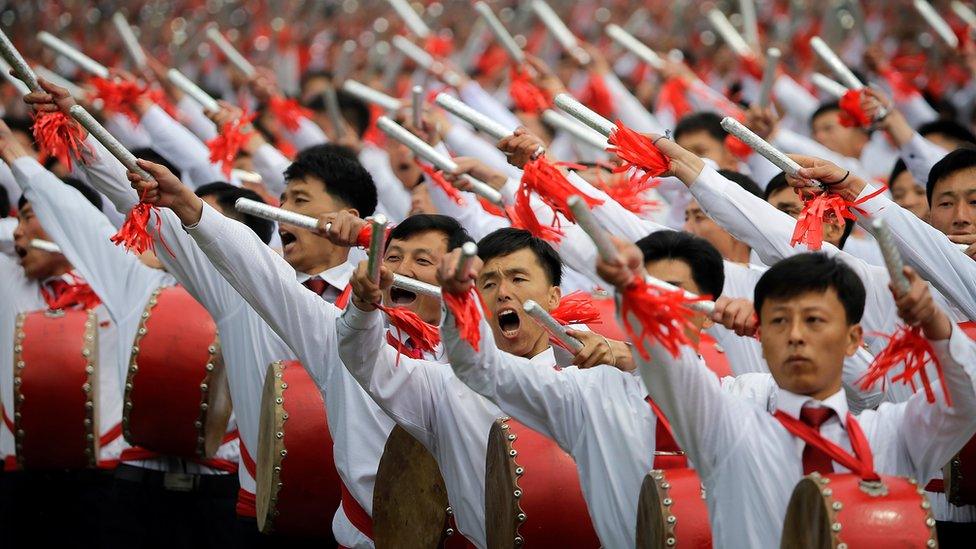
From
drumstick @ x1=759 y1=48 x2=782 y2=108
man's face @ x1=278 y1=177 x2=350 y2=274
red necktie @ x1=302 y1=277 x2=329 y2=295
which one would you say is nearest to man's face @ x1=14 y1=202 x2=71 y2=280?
man's face @ x1=278 y1=177 x2=350 y2=274

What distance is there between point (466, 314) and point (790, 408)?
89cm

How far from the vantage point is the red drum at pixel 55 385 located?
6.75m

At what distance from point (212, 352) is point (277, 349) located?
523 millimetres

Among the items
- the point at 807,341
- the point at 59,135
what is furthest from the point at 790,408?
the point at 59,135

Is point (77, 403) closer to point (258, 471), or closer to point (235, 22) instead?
point (258, 471)

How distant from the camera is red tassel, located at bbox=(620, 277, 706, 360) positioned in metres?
3.82

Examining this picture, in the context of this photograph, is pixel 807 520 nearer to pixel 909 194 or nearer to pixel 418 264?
pixel 418 264

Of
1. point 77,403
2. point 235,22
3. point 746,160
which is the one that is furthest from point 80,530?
point 235,22

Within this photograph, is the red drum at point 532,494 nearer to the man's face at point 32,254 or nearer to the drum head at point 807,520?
the drum head at point 807,520

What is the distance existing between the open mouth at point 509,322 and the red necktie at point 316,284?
0.87m

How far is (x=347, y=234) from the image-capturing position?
467cm

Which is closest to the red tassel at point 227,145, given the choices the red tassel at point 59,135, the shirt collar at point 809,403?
the red tassel at point 59,135

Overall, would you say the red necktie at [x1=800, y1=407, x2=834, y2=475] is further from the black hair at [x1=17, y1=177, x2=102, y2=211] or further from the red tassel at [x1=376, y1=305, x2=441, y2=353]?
the black hair at [x1=17, y1=177, x2=102, y2=211]

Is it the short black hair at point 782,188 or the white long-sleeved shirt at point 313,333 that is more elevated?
the short black hair at point 782,188
